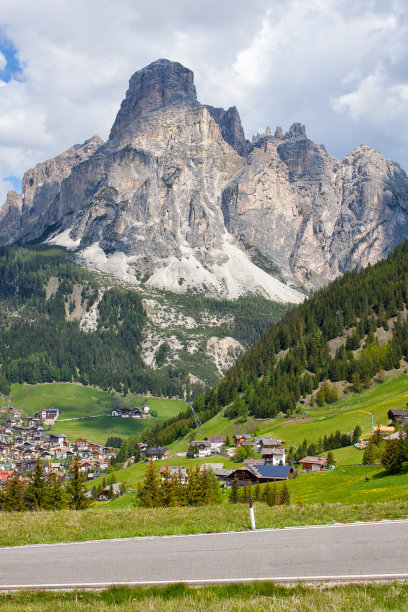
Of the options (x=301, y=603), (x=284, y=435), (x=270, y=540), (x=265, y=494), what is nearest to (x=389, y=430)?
(x=284, y=435)

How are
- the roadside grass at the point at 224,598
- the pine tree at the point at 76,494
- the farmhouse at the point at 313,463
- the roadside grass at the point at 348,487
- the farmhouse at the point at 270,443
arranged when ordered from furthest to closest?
1. the farmhouse at the point at 270,443
2. the farmhouse at the point at 313,463
3. the pine tree at the point at 76,494
4. the roadside grass at the point at 348,487
5. the roadside grass at the point at 224,598

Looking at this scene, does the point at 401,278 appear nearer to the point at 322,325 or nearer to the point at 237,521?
the point at 322,325

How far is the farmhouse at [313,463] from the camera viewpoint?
9262cm

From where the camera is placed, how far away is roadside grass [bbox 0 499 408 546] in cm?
2334

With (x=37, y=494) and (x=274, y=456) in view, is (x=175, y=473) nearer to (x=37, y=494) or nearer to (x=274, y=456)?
(x=37, y=494)

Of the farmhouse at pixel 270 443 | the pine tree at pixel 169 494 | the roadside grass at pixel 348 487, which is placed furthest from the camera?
the farmhouse at pixel 270 443

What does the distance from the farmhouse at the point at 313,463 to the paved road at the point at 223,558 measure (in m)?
74.9

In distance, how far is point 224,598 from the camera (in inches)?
570

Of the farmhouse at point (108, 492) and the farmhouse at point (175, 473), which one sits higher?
the farmhouse at point (175, 473)

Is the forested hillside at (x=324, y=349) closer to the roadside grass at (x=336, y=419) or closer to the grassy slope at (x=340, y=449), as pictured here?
the roadside grass at (x=336, y=419)

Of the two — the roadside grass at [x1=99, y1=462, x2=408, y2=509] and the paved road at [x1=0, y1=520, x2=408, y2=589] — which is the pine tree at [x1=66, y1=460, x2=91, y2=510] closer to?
the roadside grass at [x1=99, y1=462, x2=408, y2=509]

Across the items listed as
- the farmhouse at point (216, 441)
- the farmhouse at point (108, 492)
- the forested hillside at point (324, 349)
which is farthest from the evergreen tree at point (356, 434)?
the farmhouse at point (108, 492)

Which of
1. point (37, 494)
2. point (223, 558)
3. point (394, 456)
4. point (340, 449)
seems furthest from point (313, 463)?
point (223, 558)

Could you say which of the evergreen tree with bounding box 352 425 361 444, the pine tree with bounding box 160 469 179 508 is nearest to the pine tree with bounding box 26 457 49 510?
the pine tree with bounding box 160 469 179 508
